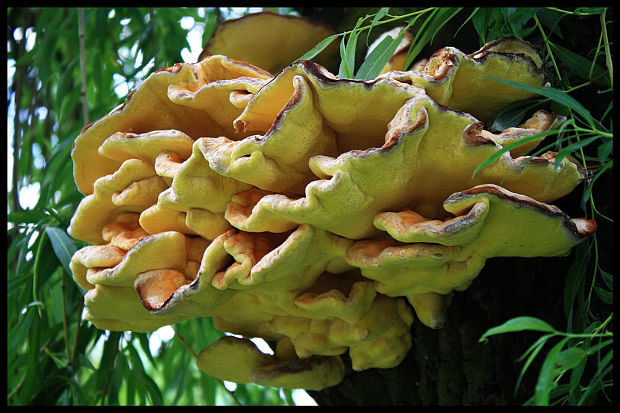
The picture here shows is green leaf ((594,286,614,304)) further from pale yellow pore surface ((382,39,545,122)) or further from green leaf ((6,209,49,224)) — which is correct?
green leaf ((6,209,49,224))

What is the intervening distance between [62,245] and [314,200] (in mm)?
1219

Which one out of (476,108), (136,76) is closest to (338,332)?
(476,108)

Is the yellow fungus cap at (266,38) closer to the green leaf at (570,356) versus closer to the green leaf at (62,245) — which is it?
the green leaf at (62,245)

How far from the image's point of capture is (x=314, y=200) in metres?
1.18

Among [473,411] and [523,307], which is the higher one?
[523,307]

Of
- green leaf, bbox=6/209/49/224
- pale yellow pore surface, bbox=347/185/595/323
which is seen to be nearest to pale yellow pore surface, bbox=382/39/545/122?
pale yellow pore surface, bbox=347/185/595/323

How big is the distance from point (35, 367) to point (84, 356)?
0.22 meters

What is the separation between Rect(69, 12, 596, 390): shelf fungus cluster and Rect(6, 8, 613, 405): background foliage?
0.13 m

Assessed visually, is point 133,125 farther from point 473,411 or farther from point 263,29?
point 473,411

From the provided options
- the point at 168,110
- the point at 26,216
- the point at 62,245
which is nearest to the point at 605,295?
the point at 168,110

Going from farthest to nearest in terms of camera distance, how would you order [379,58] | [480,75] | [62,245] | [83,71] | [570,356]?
1. [83,71]
2. [62,245]
3. [379,58]
4. [480,75]
5. [570,356]

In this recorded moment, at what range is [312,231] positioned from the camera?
128cm

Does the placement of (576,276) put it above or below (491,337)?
above

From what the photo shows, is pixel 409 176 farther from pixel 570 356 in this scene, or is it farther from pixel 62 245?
pixel 62 245
